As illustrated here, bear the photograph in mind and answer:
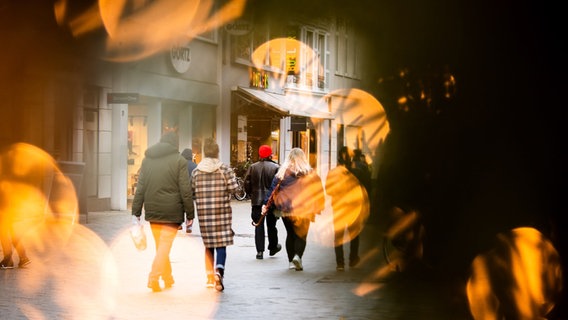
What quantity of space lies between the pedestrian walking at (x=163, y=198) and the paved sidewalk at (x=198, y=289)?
1.49 ft

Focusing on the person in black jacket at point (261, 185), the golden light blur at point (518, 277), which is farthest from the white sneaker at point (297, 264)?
the golden light blur at point (518, 277)

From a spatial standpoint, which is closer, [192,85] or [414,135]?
[414,135]

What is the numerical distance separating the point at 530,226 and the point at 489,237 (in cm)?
50

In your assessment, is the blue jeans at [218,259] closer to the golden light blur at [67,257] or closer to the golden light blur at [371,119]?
the golden light blur at [67,257]

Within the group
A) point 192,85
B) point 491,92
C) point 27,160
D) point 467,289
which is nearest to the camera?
point 491,92

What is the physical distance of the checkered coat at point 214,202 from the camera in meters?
10.7

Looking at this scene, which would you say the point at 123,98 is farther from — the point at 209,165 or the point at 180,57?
the point at 209,165

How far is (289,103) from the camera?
3875 centimetres

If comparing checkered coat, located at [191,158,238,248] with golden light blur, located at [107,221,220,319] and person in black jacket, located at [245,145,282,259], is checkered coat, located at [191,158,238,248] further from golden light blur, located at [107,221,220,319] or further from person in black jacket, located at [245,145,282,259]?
person in black jacket, located at [245,145,282,259]

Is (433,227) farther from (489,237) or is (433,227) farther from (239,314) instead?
(239,314)

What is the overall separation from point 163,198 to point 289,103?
28507 millimetres

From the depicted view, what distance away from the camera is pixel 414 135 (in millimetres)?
7418

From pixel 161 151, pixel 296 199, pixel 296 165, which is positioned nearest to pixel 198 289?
pixel 161 151

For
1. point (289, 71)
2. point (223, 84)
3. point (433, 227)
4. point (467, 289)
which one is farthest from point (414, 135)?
point (289, 71)
